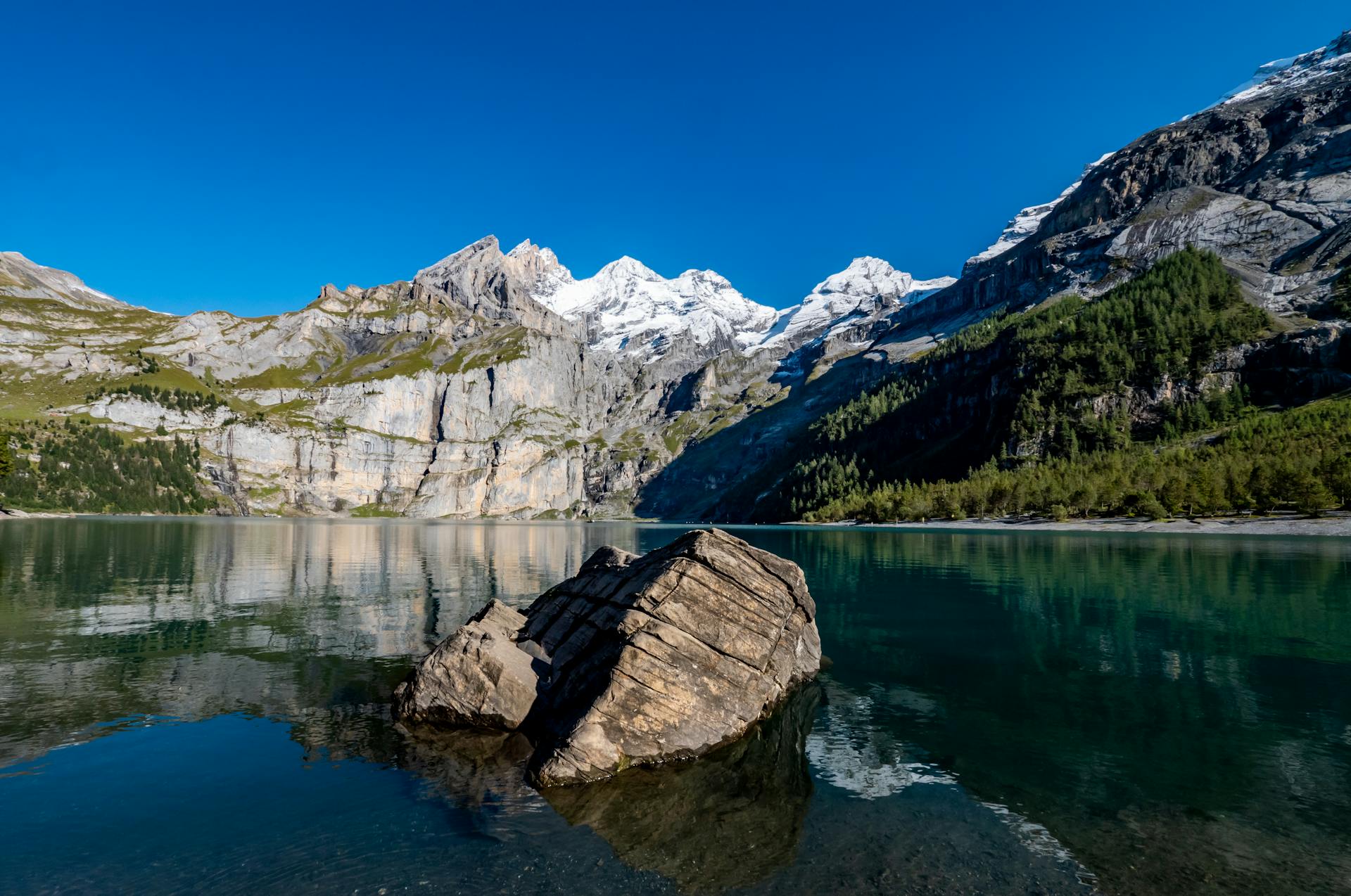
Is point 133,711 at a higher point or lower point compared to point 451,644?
lower

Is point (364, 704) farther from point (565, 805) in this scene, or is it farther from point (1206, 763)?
point (1206, 763)

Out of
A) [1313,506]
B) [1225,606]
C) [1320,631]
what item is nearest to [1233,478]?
[1313,506]

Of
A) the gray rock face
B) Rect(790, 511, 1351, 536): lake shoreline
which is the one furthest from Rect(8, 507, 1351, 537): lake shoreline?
the gray rock face

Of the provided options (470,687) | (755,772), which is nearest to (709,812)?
(755,772)

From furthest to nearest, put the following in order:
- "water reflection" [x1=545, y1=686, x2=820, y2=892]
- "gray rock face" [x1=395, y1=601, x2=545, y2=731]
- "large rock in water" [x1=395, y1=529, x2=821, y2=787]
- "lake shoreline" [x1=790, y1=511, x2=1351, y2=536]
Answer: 1. "lake shoreline" [x1=790, y1=511, x2=1351, y2=536]
2. "gray rock face" [x1=395, y1=601, x2=545, y2=731]
3. "large rock in water" [x1=395, y1=529, x2=821, y2=787]
4. "water reflection" [x1=545, y1=686, x2=820, y2=892]

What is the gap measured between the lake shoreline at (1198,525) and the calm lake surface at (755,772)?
4069 inches

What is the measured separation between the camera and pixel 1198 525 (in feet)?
443

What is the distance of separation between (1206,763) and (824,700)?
12.7 meters

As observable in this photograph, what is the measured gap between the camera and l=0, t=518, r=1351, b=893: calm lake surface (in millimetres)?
14133

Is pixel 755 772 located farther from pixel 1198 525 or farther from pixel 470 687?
pixel 1198 525

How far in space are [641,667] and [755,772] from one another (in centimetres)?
494

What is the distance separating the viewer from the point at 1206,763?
19953mm

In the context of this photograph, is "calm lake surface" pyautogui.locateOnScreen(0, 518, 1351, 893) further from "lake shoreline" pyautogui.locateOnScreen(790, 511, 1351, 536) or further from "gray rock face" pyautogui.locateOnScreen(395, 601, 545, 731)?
"lake shoreline" pyautogui.locateOnScreen(790, 511, 1351, 536)

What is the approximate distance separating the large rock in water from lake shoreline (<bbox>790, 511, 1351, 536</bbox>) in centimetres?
13863
